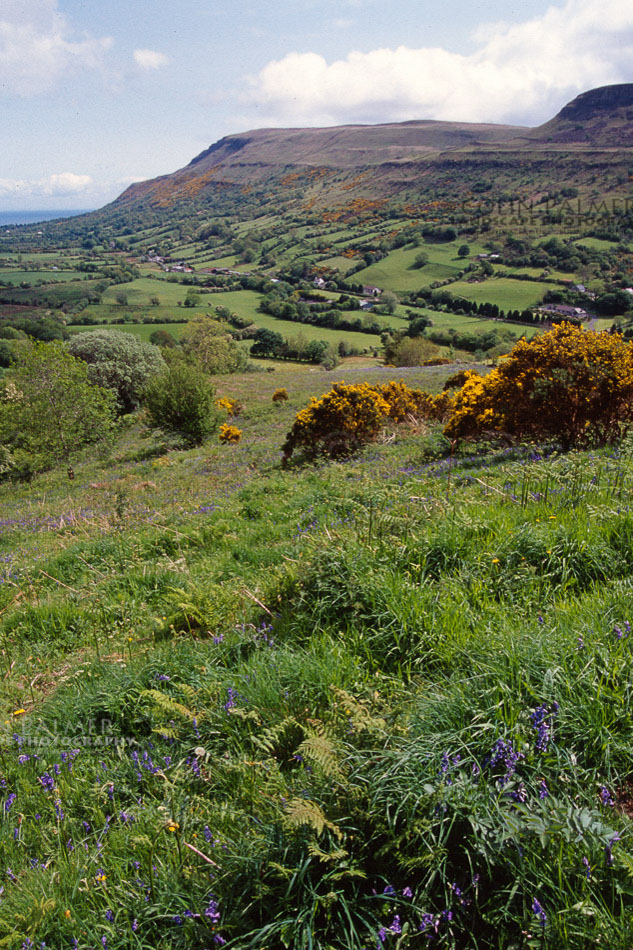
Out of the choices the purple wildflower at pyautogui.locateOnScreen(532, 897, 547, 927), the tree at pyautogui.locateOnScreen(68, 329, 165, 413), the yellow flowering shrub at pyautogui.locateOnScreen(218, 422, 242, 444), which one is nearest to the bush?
the yellow flowering shrub at pyautogui.locateOnScreen(218, 422, 242, 444)

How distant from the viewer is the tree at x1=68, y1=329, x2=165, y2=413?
51.5m

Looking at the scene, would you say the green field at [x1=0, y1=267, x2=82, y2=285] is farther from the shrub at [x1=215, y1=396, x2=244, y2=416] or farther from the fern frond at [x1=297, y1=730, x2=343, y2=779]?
the fern frond at [x1=297, y1=730, x2=343, y2=779]

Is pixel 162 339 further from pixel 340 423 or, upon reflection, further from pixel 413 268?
pixel 413 268

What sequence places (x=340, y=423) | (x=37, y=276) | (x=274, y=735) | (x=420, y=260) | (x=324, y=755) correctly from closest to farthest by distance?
(x=324, y=755)
(x=274, y=735)
(x=340, y=423)
(x=420, y=260)
(x=37, y=276)

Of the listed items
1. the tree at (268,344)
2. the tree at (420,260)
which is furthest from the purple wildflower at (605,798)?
the tree at (420,260)

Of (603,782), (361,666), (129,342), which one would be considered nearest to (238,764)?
(361,666)

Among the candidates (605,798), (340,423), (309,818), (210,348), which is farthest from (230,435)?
(210,348)

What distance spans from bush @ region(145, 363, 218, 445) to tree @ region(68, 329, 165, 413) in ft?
78.2

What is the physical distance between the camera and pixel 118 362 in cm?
5259

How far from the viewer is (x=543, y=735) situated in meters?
2.20

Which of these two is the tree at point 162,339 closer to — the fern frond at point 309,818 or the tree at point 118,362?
the tree at point 118,362

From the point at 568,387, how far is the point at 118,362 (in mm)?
51262

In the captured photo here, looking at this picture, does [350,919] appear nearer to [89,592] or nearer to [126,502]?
[89,592]

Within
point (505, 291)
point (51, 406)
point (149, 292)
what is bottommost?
point (51, 406)
